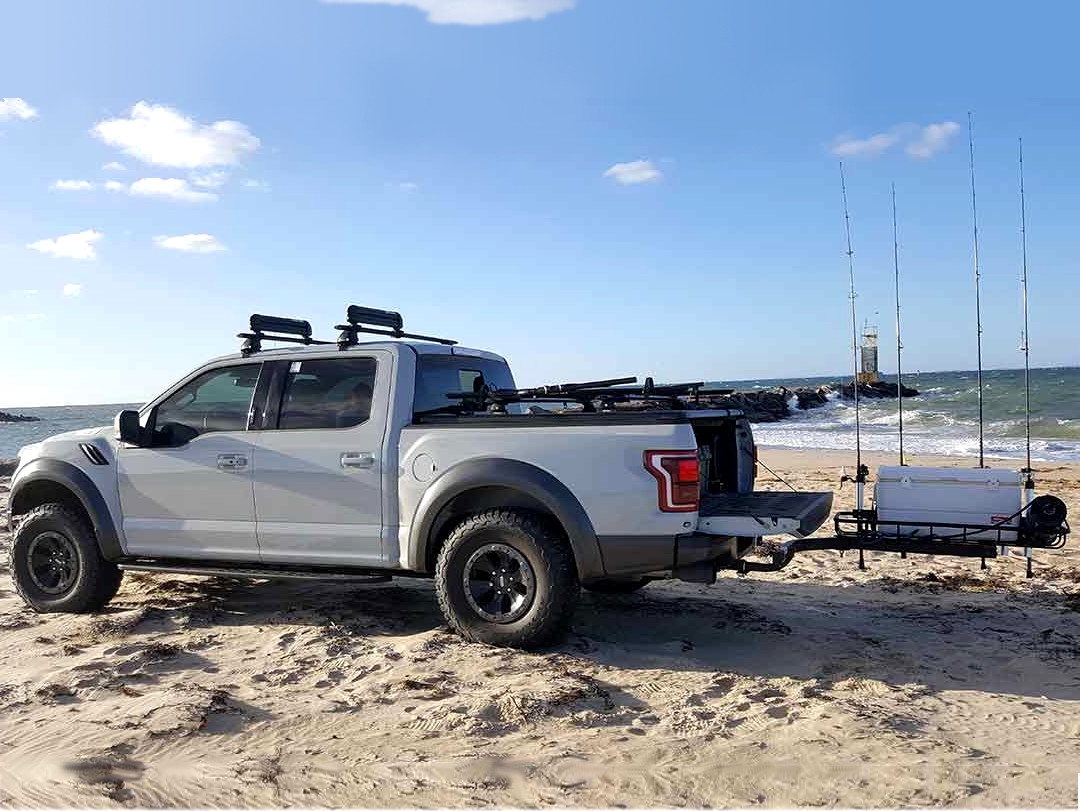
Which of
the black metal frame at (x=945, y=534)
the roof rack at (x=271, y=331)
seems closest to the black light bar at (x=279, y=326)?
the roof rack at (x=271, y=331)

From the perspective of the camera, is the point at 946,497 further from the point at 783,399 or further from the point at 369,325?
the point at 783,399

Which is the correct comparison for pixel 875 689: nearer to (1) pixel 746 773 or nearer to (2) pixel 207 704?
(1) pixel 746 773

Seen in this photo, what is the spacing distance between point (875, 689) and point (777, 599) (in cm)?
218

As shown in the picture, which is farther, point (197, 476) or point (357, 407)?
point (197, 476)

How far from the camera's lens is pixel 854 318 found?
772cm

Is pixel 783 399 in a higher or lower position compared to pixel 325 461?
lower

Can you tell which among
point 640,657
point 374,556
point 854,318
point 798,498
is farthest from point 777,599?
point 374,556

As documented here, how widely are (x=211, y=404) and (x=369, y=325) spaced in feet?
3.82

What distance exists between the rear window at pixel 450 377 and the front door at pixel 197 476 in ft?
3.68

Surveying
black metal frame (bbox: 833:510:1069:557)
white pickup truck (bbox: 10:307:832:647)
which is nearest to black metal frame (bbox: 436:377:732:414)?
white pickup truck (bbox: 10:307:832:647)

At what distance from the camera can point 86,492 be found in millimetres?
6242

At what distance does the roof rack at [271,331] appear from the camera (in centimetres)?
623

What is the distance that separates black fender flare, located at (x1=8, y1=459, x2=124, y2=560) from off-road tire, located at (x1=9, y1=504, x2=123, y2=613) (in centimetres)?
10

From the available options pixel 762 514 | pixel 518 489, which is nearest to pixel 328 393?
pixel 518 489
